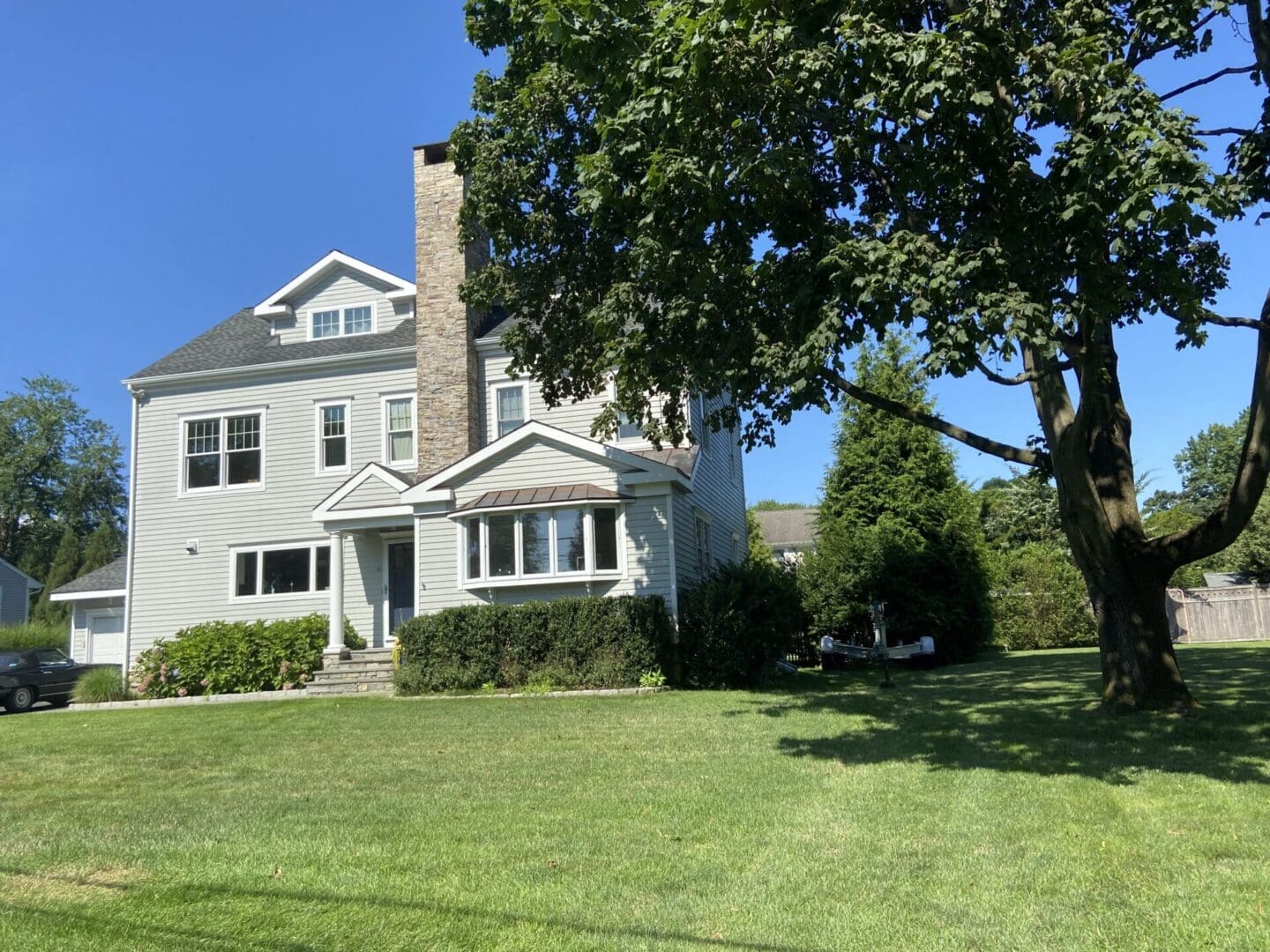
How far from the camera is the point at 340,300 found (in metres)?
21.8

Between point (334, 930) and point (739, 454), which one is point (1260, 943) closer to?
point (334, 930)

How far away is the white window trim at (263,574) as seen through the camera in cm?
1964

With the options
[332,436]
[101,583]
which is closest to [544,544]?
[332,436]

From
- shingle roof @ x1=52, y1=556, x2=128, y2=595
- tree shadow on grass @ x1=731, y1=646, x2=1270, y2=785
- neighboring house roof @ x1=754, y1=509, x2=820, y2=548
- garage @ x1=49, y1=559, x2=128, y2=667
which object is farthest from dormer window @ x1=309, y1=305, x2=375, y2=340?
neighboring house roof @ x1=754, y1=509, x2=820, y2=548

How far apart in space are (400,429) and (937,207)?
14.1 metres

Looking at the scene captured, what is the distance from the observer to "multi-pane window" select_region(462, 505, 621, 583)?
Answer: 16.3 m

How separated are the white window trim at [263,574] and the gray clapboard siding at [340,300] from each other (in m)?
4.74

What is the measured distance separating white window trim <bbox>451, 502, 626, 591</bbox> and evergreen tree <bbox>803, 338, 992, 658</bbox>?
6366mm

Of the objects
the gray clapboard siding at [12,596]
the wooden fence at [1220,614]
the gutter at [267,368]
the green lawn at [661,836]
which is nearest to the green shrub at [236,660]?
the gutter at [267,368]

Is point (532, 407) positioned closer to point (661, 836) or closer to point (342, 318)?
point (342, 318)

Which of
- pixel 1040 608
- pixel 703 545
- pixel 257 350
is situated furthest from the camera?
pixel 1040 608

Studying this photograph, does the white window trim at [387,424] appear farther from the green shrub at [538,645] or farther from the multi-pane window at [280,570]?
the green shrub at [538,645]

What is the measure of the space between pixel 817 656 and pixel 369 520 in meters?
10.5

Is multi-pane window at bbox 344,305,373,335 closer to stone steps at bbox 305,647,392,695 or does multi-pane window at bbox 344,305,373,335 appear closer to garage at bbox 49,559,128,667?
stone steps at bbox 305,647,392,695
